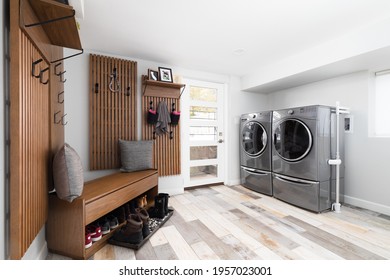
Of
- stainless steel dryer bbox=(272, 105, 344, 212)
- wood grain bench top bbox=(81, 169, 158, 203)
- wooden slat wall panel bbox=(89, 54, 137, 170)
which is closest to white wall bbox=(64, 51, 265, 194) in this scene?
wooden slat wall panel bbox=(89, 54, 137, 170)

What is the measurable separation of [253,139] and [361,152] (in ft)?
4.95

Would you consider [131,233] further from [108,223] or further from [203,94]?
[203,94]

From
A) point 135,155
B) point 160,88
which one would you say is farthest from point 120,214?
point 160,88

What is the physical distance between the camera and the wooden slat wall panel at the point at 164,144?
2.98m

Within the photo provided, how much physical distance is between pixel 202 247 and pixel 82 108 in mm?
2269

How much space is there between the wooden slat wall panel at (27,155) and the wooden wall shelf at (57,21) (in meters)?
0.21

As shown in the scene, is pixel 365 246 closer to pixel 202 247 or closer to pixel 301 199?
pixel 301 199

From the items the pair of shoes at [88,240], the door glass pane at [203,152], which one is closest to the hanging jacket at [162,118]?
the door glass pane at [203,152]

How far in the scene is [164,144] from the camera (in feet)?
10.3

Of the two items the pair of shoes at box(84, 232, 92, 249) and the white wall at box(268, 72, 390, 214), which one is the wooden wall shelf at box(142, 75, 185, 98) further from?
the white wall at box(268, 72, 390, 214)

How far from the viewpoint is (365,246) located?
1.75 meters

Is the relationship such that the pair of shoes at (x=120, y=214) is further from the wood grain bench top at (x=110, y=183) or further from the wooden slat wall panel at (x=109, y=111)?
the wooden slat wall panel at (x=109, y=111)

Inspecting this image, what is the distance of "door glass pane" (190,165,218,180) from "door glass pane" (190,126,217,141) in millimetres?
557

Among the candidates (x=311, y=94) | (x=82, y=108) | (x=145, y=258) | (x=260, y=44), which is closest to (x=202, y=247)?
(x=145, y=258)
